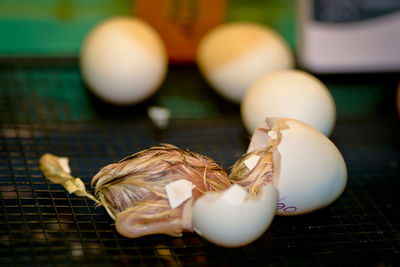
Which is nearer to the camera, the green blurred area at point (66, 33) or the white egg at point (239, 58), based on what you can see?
the white egg at point (239, 58)

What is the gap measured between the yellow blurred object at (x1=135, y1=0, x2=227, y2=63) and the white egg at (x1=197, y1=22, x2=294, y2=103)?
101 millimetres

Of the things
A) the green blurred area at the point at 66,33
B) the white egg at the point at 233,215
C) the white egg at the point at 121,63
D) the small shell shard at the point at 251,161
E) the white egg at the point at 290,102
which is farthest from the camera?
the green blurred area at the point at 66,33

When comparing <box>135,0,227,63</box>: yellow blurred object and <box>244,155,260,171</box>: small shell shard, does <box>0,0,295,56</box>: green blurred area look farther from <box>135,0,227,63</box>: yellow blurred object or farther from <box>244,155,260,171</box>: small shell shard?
<box>244,155,260,171</box>: small shell shard

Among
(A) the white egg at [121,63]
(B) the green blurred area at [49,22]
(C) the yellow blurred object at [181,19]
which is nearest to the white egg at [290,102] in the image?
(A) the white egg at [121,63]

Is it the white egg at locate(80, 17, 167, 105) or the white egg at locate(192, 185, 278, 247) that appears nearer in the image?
the white egg at locate(192, 185, 278, 247)

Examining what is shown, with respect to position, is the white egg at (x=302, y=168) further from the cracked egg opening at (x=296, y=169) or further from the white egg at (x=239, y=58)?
the white egg at (x=239, y=58)

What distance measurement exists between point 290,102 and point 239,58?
206 millimetres

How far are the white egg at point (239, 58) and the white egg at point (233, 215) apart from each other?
44cm

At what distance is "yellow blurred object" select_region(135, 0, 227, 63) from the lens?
1193mm

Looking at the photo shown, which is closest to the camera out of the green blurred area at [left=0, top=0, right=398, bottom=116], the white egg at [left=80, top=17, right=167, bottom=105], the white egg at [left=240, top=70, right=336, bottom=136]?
the white egg at [left=240, top=70, right=336, bottom=136]

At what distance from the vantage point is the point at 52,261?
0.65m

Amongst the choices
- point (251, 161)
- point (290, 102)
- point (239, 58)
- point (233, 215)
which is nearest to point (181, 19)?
point (239, 58)

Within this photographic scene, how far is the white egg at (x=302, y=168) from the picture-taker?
0.70 meters

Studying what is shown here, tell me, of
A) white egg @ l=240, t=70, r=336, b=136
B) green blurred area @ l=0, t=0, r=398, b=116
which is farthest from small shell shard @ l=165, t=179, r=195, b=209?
green blurred area @ l=0, t=0, r=398, b=116
